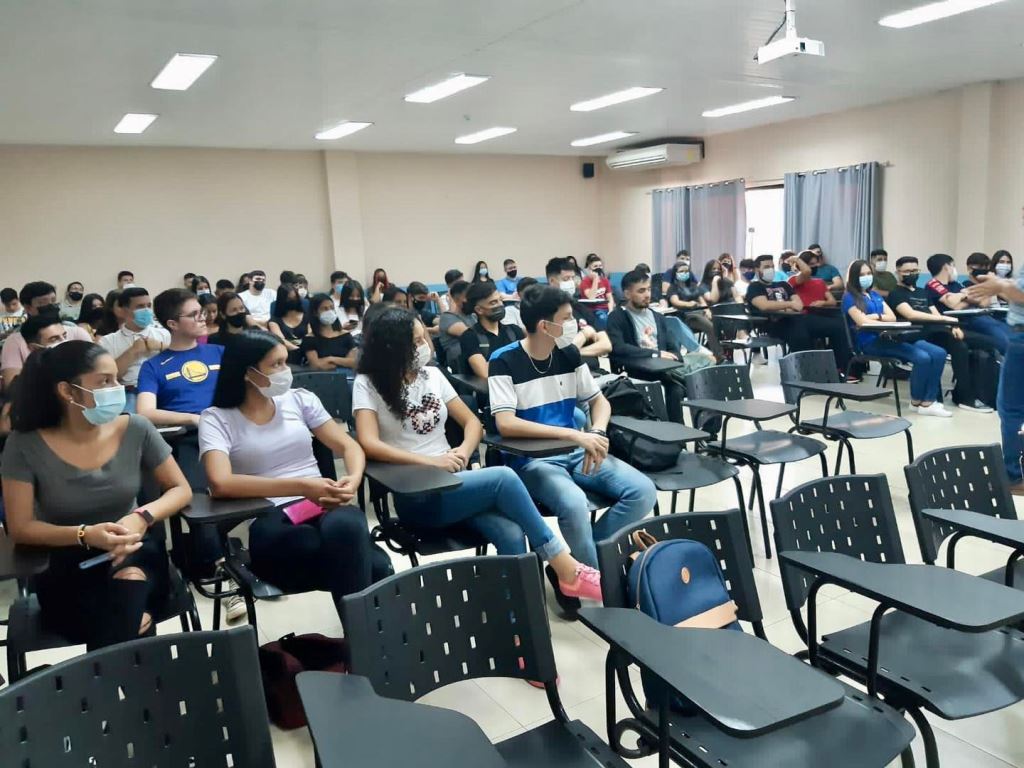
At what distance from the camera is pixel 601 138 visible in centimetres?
1084

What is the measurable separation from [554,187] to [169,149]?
591 cm

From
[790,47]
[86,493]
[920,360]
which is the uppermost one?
[790,47]

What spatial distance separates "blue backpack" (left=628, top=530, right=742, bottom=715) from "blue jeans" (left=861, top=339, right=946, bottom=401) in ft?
15.6

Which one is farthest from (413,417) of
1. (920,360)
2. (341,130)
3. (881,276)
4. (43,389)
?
(341,130)

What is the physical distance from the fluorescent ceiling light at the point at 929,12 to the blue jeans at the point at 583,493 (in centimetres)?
420

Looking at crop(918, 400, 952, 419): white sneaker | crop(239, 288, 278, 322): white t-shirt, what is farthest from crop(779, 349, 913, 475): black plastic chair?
crop(239, 288, 278, 322): white t-shirt

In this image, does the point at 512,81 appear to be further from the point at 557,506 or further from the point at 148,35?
the point at 557,506

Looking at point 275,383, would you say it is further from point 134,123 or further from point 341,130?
point 341,130

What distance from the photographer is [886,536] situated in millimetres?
1948

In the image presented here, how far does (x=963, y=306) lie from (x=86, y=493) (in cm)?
→ 639

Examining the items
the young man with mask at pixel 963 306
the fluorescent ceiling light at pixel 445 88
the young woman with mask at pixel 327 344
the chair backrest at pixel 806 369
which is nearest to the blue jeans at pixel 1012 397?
the chair backrest at pixel 806 369

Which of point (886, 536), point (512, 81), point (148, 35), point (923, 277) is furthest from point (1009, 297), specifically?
point (923, 277)

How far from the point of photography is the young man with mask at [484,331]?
12.5ft

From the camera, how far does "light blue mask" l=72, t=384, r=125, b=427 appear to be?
6.49 feet
